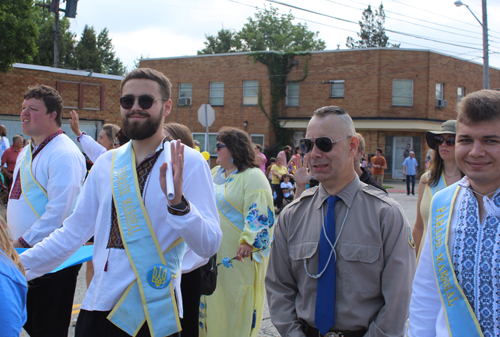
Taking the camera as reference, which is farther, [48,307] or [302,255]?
[48,307]

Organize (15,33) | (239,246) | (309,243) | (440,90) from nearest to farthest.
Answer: (309,243), (239,246), (15,33), (440,90)

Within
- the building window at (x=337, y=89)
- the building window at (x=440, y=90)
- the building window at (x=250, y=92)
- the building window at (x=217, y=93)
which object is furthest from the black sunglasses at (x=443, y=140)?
the building window at (x=217, y=93)

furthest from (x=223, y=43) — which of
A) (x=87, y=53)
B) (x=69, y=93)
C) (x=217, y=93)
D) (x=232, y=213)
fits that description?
(x=232, y=213)

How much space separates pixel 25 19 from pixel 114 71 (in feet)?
151

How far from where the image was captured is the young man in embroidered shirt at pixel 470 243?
180cm

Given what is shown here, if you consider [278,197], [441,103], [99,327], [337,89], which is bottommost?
[278,197]

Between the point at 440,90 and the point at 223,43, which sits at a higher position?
the point at 223,43

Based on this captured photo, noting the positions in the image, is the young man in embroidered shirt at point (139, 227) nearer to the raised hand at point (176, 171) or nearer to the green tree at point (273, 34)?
the raised hand at point (176, 171)

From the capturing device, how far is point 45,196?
11.9ft

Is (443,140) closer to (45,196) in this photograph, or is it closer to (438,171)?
(438,171)

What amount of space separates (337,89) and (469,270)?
27.7 meters

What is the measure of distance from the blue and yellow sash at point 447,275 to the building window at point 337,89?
27.3 meters

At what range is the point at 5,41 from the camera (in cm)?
1554

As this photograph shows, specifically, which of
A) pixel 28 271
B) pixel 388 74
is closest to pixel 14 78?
pixel 28 271
